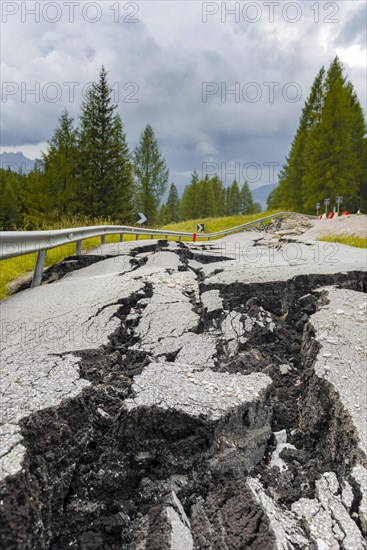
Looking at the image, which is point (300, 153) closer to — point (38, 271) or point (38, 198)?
point (38, 198)

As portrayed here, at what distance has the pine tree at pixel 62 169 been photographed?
25.4 m

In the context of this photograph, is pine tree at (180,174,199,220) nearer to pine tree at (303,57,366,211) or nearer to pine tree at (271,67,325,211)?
pine tree at (271,67,325,211)

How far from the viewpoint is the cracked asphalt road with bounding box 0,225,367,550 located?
4.37 feet

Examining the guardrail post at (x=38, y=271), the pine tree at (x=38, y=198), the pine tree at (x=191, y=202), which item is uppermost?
the pine tree at (x=191, y=202)

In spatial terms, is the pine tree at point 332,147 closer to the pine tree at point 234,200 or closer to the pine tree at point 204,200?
the pine tree at point 204,200

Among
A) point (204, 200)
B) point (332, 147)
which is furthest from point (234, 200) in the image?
Result: point (332, 147)

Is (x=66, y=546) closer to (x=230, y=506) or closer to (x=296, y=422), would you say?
(x=230, y=506)

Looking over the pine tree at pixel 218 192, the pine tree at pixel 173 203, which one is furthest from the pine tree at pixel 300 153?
the pine tree at pixel 173 203

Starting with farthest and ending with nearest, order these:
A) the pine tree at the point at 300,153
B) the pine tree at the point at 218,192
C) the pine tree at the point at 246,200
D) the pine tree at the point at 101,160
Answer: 1. the pine tree at the point at 246,200
2. the pine tree at the point at 218,192
3. the pine tree at the point at 300,153
4. the pine tree at the point at 101,160

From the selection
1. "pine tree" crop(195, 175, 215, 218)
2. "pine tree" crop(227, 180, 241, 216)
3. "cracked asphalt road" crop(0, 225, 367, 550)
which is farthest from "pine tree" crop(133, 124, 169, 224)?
"pine tree" crop(227, 180, 241, 216)

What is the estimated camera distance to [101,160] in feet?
81.6

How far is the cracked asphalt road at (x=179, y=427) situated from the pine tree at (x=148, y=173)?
108 feet

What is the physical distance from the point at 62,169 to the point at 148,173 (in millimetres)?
11968

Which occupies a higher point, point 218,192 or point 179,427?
point 218,192
